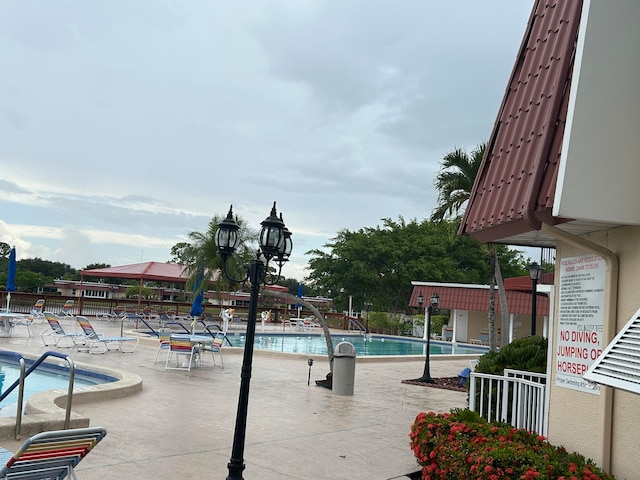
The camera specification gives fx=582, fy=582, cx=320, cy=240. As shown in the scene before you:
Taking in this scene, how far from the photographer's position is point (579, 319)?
531 cm

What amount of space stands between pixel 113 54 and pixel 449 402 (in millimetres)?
13376

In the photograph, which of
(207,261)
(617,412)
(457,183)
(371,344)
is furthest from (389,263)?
(617,412)

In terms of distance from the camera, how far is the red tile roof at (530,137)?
500 centimetres

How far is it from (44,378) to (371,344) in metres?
19.6

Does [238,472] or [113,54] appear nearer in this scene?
[238,472]

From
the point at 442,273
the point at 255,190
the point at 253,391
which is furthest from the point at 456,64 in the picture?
the point at 442,273

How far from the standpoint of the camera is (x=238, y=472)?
5277 mm

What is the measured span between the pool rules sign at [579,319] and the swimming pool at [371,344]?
18269 millimetres

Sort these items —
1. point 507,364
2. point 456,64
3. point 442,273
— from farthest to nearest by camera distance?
1. point 442,273
2. point 456,64
3. point 507,364

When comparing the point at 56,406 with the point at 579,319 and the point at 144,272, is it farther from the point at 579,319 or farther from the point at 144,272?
the point at 144,272

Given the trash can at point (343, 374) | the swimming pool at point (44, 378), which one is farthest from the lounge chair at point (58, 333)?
the trash can at point (343, 374)

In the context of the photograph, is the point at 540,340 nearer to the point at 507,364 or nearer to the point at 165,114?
the point at 507,364

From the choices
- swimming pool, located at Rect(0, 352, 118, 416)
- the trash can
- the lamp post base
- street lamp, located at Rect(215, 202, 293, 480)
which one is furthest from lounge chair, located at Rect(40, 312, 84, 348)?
street lamp, located at Rect(215, 202, 293, 480)

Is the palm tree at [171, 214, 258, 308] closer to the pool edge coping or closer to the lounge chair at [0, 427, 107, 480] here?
the pool edge coping
